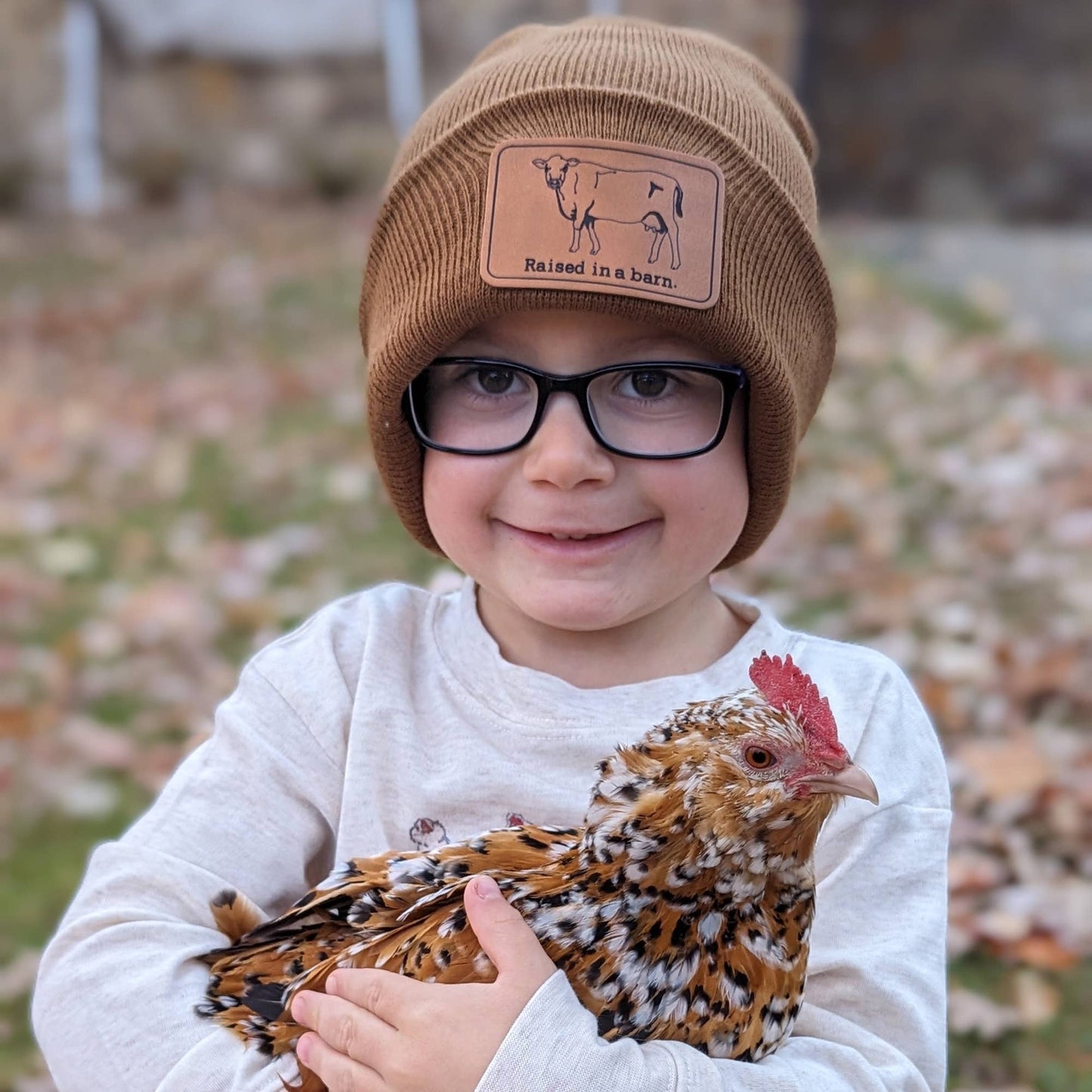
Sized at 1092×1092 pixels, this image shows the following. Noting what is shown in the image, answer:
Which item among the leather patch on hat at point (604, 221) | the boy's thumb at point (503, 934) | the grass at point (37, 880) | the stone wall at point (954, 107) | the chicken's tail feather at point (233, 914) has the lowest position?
the grass at point (37, 880)

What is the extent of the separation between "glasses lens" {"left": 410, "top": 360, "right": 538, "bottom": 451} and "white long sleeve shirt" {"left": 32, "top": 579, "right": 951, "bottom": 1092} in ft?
0.90

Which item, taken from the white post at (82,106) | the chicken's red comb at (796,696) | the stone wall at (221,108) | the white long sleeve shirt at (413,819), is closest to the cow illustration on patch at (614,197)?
the chicken's red comb at (796,696)

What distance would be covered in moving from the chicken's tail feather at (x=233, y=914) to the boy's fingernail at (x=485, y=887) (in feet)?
1.23

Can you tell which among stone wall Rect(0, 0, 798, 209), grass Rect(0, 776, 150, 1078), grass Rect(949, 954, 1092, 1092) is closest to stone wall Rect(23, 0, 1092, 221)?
stone wall Rect(0, 0, 798, 209)

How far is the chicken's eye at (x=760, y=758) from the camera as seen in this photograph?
1.25m

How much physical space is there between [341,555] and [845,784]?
3.10 metres

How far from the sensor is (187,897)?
155 cm

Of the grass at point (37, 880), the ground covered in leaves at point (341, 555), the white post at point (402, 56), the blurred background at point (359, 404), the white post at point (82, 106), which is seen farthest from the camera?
the white post at point (402, 56)

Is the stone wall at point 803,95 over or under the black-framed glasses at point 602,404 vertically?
over

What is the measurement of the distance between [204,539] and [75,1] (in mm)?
5262

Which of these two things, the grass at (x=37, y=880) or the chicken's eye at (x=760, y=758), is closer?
the chicken's eye at (x=760, y=758)

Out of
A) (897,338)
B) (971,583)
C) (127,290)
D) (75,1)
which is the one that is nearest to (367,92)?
(75,1)

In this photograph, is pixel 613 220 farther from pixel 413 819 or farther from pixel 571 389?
pixel 413 819

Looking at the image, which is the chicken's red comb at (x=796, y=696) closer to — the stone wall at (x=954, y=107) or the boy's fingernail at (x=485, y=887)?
the boy's fingernail at (x=485, y=887)
